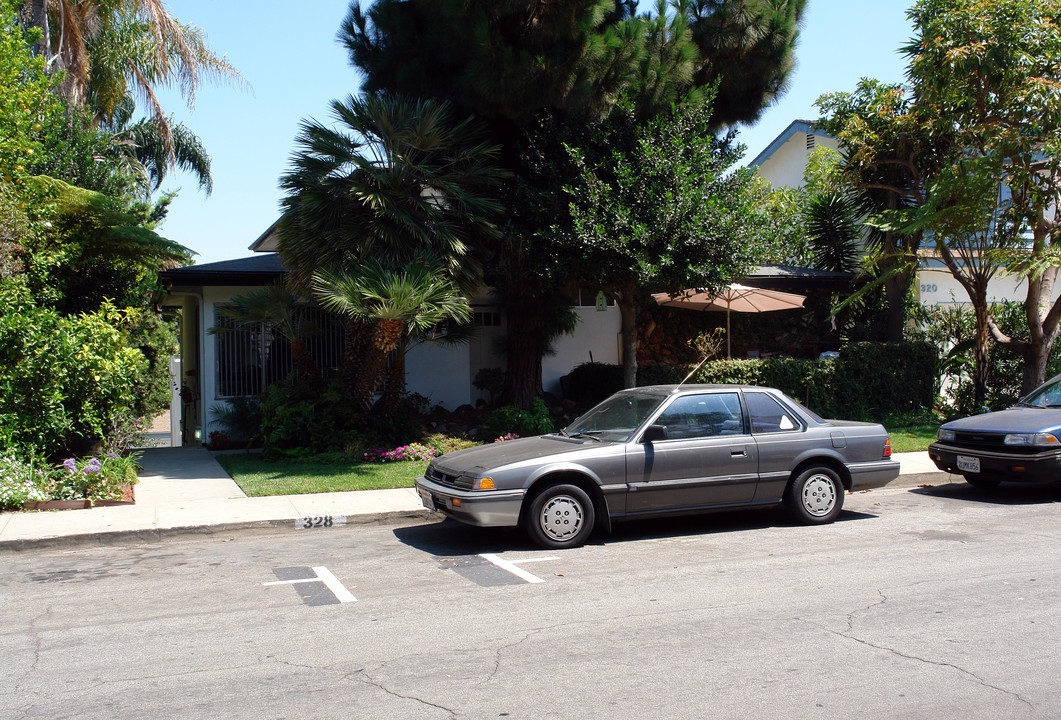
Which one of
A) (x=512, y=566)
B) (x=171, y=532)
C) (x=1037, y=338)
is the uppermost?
(x=1037, y=338)

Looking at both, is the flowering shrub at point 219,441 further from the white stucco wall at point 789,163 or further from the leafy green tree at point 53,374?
the white stucco wall at point 789,163

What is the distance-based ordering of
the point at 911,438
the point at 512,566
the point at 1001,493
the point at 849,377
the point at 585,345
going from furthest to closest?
the point at 585,345
the point at 849,377
the point at 911,438
the point at 1001,493
the point at 512,566

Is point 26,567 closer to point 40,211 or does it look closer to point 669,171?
point 40,211

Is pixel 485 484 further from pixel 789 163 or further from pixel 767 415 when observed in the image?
pixel 789 163

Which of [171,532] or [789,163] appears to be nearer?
[171,532]

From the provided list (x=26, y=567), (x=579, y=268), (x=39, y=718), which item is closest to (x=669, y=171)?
(x=579, y=268)

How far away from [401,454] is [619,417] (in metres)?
5.27

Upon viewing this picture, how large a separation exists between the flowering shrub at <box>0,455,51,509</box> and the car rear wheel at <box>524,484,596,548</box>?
603 cm

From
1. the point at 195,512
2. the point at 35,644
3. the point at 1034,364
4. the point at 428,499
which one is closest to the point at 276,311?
the point at 195,512

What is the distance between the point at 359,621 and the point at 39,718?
1.97 metres

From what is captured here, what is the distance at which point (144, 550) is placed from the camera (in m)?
8.05

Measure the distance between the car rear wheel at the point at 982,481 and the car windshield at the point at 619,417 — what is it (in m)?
4.90

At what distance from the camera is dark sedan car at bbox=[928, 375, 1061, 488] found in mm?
9570

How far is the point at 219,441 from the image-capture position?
14930 mm
